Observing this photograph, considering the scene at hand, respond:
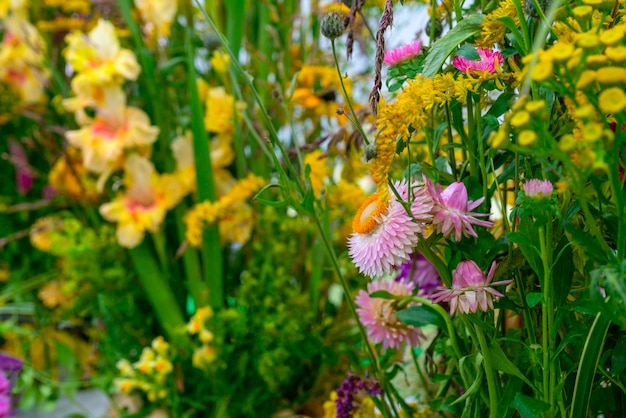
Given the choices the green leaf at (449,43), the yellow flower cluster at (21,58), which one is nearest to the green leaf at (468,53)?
the green leaf at (449,43)

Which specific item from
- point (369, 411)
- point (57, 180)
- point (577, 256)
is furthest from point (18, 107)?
point (577, 256)

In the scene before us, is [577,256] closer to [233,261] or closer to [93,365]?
[233,261]

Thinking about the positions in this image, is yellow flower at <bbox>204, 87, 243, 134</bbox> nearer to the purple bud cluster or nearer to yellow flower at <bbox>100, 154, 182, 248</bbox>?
yellow flower at <bbox>100, 154, 182, 248</bbox>

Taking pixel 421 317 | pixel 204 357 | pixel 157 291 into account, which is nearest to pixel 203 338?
pixel 204 357

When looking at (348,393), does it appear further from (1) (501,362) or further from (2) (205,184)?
(2) (205,184)

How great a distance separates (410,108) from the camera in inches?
10.4

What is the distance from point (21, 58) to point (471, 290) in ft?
2.21

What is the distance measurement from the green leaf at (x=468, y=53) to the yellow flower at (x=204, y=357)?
1.18ft

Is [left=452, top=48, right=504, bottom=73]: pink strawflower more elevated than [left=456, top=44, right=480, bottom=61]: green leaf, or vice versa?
[left=456, top=44, right=480, bottom=61]: green leaf

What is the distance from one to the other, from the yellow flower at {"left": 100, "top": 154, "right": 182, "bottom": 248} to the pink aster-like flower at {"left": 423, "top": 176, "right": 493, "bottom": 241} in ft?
1.29

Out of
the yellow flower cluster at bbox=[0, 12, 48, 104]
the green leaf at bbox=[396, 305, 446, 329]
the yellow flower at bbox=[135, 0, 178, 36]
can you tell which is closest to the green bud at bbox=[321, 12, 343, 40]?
the green leaf at bbox=[396, 305, 446, 329]

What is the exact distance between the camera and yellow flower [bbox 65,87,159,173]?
0.63 meters

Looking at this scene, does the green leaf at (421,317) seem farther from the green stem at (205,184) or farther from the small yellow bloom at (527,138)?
the green stem at (205,184)

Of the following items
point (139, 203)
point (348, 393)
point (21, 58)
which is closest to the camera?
point (348, 393)
